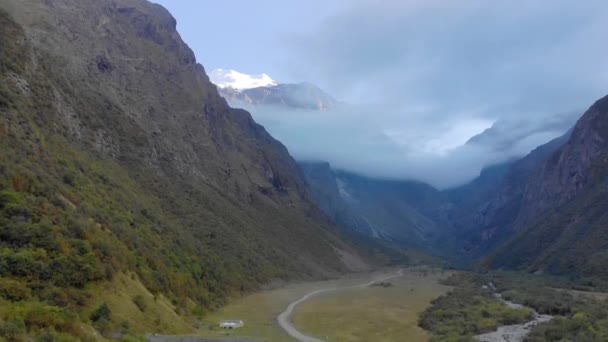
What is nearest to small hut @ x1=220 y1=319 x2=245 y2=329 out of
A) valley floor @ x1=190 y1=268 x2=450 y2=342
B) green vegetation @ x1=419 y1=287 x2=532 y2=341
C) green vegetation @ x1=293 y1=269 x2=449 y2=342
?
valley floor @ x1=190 y1=268 x2=450 y2=342

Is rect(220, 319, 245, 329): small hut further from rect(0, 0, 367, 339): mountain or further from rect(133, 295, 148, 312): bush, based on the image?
rect(133, 295, 148, 312): bush

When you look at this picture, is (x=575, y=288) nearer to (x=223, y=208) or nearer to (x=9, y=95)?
(x=223, y=208)

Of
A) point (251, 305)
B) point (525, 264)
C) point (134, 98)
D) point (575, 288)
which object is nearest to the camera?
point (251, 305)

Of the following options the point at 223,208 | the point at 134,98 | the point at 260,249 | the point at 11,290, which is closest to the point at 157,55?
the point at 134,98

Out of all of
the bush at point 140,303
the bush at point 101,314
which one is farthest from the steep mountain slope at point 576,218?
the bush at point 101,314

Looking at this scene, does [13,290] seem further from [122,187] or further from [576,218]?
[576,218]

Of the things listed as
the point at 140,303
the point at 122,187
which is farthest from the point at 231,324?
the point at 122,187
